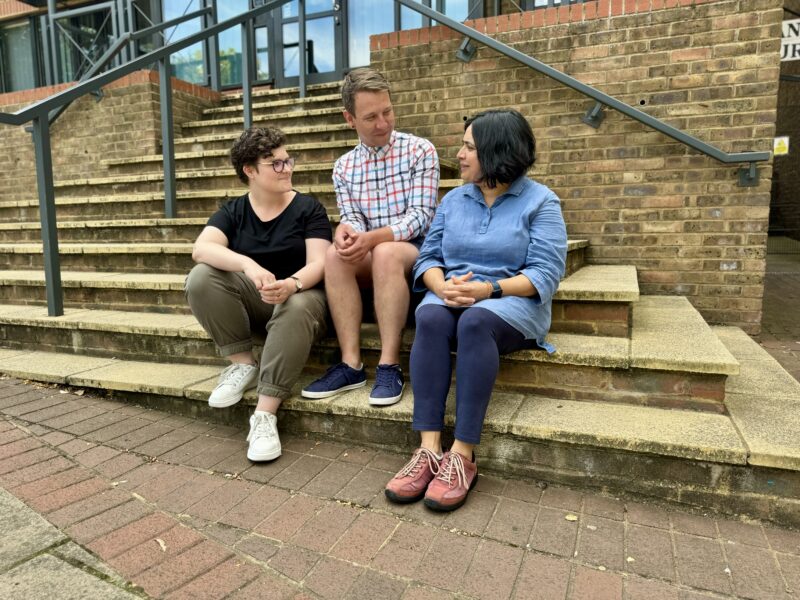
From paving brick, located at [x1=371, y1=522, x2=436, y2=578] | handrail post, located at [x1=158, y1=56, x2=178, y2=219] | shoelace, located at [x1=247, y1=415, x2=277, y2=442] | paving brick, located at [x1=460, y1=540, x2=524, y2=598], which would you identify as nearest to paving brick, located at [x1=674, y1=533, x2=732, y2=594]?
paving brick, located at [x1=460, y1=540, x2=524, y2=598]

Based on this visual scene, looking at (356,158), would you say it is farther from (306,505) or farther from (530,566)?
(530,566)

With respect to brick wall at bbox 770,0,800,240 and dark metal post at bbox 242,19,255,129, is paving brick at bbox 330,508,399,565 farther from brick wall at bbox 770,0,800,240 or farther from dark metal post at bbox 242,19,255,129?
brick wall at bbox 770,0,800,240

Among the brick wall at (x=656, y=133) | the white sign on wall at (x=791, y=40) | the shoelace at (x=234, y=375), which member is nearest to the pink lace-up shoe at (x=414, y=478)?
the shoelace at (x=234, y=375)

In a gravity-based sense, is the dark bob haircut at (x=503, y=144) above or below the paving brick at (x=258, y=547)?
above

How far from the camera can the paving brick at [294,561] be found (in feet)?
4.45

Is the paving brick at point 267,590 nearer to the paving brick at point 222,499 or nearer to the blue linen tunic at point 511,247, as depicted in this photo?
the paving brick at point 222,499

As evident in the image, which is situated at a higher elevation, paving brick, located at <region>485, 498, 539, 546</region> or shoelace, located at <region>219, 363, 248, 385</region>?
shoelace, located at <region>219, 363, 248, 385</region>

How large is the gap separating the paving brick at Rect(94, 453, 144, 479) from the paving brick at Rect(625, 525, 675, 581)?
1590 mm

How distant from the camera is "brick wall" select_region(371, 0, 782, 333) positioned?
3088 mm

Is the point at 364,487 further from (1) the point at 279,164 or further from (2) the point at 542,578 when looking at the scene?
(1) the point at 279,164

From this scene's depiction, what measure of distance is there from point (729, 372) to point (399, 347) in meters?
1.15

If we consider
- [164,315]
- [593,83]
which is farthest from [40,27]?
[593,83]

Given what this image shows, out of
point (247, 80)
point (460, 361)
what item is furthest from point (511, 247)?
point (247, 80)

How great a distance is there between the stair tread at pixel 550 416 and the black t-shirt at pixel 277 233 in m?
0.52
